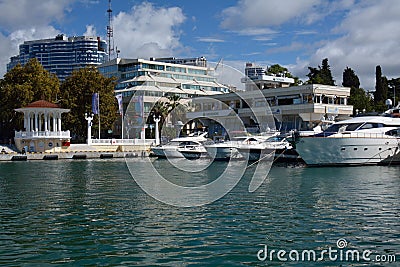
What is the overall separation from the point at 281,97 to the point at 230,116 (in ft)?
28.5

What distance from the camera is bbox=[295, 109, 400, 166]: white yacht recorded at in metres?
39.1

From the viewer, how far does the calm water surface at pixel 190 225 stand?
12.9m

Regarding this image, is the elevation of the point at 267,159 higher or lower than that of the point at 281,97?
lower

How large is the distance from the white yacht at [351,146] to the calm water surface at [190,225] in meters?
12.4

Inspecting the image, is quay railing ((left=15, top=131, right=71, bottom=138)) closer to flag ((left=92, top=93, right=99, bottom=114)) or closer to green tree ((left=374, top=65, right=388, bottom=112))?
flag ((left=92, top=93, right=99, bottom=114))

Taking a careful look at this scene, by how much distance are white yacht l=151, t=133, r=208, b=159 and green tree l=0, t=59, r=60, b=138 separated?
60.9ft

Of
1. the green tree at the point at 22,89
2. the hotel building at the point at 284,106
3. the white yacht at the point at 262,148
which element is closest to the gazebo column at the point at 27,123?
the green tree at the point at 22,89

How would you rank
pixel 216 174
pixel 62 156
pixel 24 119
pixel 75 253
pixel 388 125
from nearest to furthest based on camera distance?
pixel 75 253, pixel 216 174, pixel 388 125, pixel 62 156, pixel 24 119

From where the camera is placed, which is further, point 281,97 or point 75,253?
point 281,97

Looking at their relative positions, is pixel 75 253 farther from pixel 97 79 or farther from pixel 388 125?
pixel 97 79

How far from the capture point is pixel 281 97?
7506 centimetres

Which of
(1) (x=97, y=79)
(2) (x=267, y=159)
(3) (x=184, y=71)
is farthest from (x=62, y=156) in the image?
(3) (x=184, y=71)

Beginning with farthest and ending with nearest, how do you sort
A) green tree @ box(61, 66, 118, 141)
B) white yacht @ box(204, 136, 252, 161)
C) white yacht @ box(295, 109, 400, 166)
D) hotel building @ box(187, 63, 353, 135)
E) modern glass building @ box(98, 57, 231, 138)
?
modern glass building @ box(98, 57, 231, 138) → green tree @ box(61, 66, 118, 141) → hotel building @ box(187, 63, 353, 135) → white yacht @ box(204, 136, 252, 161) → white yacht @ box(295, 109, 400, 166)

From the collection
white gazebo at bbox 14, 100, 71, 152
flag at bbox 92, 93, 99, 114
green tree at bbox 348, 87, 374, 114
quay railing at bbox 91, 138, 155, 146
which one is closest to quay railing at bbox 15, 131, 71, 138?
white gazebo at bbox 14, 100, 71, 152
